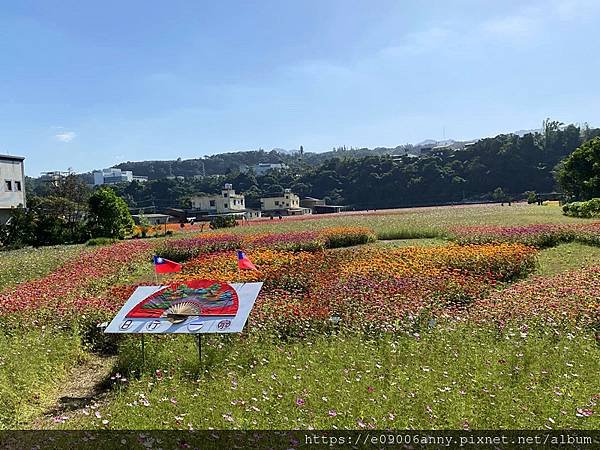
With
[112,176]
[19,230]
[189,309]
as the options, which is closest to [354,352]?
[189,309]

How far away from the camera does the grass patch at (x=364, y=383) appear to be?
4.53 meters

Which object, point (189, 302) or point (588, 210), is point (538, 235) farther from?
point (189, 302)

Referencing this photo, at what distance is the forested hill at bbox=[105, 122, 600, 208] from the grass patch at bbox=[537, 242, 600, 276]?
62.2 metres

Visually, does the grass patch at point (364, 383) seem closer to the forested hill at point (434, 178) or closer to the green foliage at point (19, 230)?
the green foliage at point (19, 230)

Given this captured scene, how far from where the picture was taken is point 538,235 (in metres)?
16.7

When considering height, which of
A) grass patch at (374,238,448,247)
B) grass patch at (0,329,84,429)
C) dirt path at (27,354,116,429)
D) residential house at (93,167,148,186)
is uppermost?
residential house at (93,167,148,186)

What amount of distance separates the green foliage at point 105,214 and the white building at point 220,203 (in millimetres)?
35327

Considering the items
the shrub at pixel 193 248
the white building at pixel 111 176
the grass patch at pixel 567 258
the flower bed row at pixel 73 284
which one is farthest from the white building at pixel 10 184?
the white building at pixel 111 176

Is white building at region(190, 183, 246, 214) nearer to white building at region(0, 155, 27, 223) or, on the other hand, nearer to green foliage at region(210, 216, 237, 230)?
green foliage at region(210, 216, 237, 230)

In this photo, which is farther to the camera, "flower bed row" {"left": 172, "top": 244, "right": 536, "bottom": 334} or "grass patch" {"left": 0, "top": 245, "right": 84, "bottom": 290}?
"grass patch" {"left": 0, "top": 245, "right": 84, "bottom": 290}

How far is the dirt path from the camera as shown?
5327mm

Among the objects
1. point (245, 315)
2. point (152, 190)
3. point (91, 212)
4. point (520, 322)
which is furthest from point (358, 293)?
point (152, 190)

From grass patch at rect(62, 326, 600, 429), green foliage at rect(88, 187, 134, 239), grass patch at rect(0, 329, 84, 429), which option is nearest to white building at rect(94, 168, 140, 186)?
green foliage at rect(88, 187, 134, 239)

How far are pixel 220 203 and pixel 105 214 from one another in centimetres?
3779
